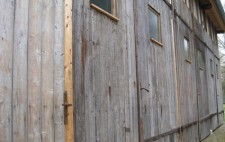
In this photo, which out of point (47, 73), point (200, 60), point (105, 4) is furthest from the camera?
point (200, 60)

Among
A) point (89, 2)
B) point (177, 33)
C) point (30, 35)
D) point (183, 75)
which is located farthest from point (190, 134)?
point (30, 35)

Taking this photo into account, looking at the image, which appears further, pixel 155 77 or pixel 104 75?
pixel 155 77

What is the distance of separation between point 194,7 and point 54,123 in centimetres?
1102

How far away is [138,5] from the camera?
20.5 feet

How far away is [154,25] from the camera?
733cm

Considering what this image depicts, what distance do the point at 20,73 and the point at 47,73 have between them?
40 cm

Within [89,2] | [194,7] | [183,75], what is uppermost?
[194,7]

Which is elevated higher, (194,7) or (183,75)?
(194,7)

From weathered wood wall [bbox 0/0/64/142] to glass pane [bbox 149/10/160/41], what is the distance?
3.59 metres

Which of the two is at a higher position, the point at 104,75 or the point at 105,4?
the point at 105,4

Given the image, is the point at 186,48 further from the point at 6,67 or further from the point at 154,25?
the point at 6,67

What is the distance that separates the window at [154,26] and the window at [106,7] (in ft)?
6.33

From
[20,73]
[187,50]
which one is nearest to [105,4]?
[20,73]

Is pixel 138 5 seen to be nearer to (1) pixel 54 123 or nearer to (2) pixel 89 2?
(2) pixel 89 2
